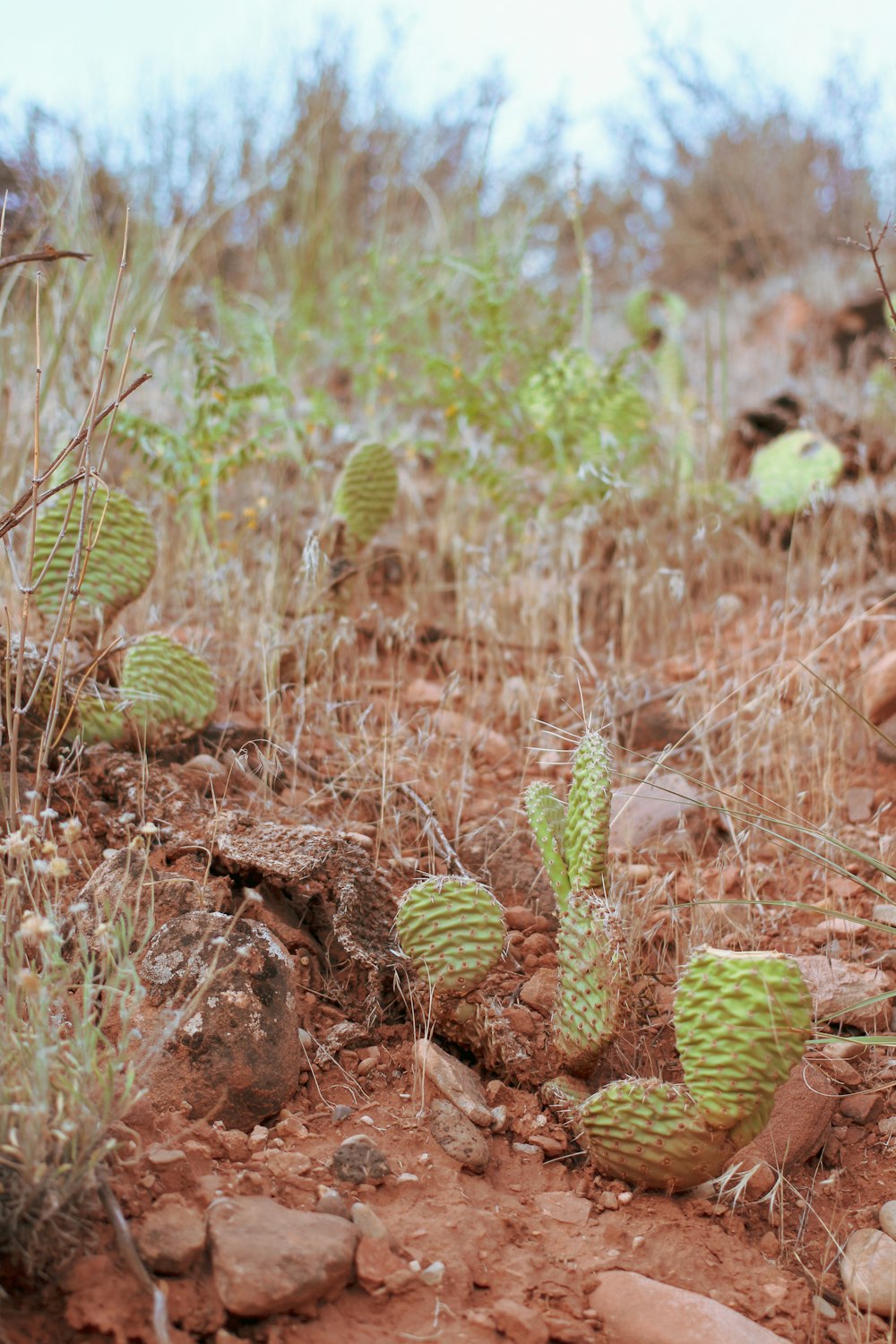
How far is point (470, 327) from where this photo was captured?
324 cm

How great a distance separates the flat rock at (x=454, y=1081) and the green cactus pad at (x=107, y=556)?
4.01ft

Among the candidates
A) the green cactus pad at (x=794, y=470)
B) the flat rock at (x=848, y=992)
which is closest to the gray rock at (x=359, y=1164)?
the flat rock at (x=848, y=992)

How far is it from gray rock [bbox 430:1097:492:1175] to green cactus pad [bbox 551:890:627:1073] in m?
0.19

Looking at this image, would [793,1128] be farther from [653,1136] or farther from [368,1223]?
[368,1223]

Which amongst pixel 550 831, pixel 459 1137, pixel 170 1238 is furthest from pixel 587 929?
pixel 170 1238

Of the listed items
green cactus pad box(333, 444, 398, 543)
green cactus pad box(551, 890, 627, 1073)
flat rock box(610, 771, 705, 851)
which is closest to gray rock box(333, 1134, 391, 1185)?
green cactus pad box(551, 890, 627, 1073)

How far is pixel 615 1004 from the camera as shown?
1.57 metres

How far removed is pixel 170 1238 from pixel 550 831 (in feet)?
2.71

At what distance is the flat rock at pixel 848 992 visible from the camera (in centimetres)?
180

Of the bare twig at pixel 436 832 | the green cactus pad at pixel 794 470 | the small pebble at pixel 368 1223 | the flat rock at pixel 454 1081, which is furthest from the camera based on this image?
the green cactus pad at pixel 794 470

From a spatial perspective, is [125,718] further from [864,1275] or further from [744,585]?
[744,585]

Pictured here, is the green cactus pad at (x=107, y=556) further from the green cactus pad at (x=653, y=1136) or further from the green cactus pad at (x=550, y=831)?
the green cactus pad at (x=653, y=1136)

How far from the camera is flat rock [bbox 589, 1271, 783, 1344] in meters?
1.23

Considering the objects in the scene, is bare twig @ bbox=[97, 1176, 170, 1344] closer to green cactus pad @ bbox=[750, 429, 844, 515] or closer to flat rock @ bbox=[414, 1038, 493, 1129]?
flat rock @ bbox=[414, 1038, 493, 1129]
